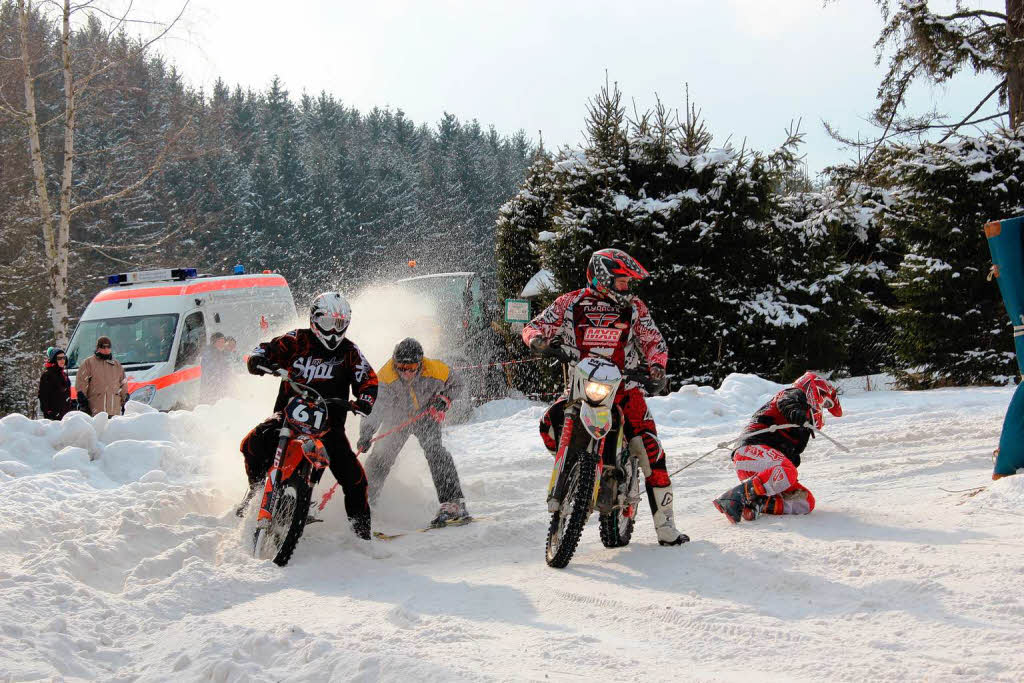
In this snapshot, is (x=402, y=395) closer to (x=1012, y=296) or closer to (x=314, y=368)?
(x=314, y=368)

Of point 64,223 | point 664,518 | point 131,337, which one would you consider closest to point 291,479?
point 664,518

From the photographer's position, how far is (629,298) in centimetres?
652

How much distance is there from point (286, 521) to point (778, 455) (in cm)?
355

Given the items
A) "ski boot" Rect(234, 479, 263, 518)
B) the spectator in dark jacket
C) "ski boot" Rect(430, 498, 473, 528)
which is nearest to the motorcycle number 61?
"ski boot" Rect(234, 479, 263, 518)

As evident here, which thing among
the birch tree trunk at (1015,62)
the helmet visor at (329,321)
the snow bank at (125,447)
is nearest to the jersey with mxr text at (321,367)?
the helmet visor at (329,321)

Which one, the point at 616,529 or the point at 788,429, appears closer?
the point at 616,529

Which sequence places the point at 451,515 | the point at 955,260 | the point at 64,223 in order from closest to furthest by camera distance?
1. the point at 451,515
2. the point at 955,260
3. the point at 64,223

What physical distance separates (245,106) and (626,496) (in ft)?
261

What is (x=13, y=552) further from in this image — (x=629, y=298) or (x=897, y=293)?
(x=897, y=293)

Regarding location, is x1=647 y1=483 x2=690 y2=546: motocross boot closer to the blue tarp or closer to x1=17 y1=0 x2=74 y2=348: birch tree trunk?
the blue tarp

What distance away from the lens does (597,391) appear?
5988 millimetres

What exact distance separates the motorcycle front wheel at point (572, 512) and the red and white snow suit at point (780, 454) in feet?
5.50

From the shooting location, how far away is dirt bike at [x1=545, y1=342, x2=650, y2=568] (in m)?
5.94

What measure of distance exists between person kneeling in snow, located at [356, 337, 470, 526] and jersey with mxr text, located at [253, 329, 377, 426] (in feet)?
2.92
